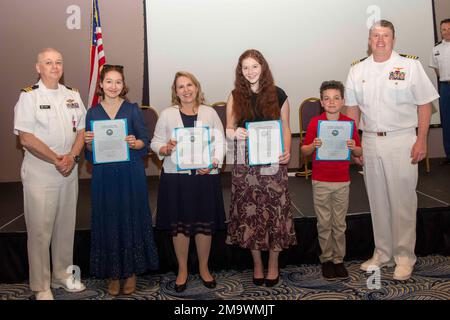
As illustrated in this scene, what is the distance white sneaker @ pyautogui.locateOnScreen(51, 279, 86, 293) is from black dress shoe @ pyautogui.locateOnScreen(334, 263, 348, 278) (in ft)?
6.50

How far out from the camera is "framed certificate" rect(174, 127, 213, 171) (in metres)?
2.95

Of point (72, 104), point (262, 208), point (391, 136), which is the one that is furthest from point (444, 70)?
point (72, 104)

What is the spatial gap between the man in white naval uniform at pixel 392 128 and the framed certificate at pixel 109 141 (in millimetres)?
1730

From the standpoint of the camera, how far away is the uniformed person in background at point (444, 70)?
5730mm

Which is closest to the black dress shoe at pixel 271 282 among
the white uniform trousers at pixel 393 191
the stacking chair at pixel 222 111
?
the white uniform trousers at pixel 393 191

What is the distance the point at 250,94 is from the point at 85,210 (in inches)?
89.4

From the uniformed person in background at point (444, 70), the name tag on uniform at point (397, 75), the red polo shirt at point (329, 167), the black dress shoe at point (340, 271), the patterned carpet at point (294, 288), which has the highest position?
the uniformed person in background at point (444, 70)

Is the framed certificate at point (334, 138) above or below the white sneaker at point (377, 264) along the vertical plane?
above

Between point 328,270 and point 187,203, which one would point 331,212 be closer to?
point 328,270

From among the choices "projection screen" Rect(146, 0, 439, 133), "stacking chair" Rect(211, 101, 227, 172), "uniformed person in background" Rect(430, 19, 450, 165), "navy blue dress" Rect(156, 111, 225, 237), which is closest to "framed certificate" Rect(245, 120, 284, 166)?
"navy blue dress" Rect(156, 111, 225, 237)

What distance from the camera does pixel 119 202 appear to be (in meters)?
3.02

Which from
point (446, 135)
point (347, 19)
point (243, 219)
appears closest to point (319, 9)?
point (347, 19)

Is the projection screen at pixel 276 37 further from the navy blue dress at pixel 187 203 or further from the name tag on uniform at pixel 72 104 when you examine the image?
the navy blue dress at pixel 187 203

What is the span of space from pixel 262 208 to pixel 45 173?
155cm
